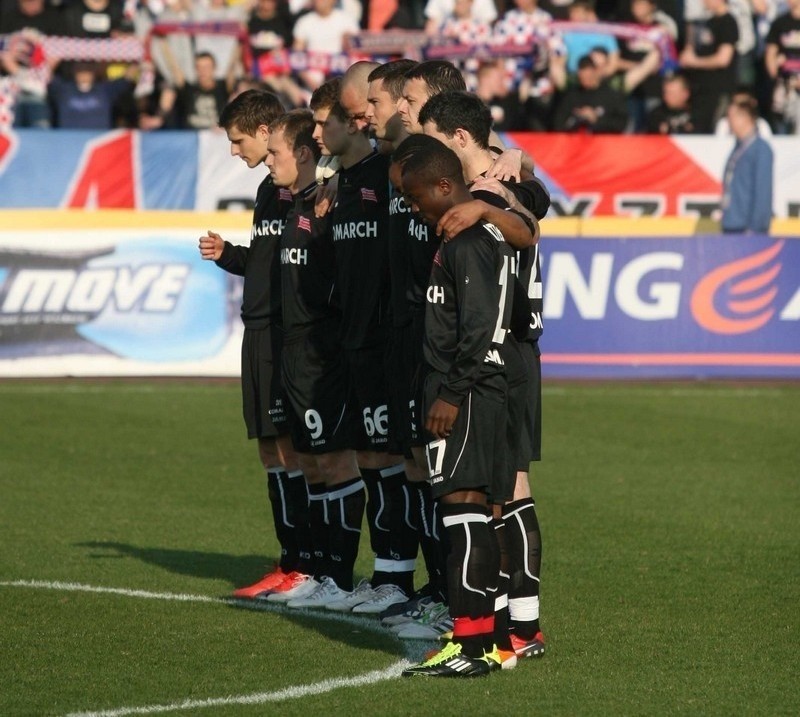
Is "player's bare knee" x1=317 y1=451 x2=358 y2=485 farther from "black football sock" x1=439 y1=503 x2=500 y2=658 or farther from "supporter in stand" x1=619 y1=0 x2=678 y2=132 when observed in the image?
"supporter in stand" x1=619 y1=0 x2=678 y2=132

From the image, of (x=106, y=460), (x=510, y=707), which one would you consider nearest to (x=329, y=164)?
(x=510, y=707)

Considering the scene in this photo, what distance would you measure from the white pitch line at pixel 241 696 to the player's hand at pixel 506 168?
202 centimetres

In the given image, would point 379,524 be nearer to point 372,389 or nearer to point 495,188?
point 372,389

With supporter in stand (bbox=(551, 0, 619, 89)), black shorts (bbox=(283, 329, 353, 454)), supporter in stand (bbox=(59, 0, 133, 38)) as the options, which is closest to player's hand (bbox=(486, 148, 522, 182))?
black shorts (bbox=(283, 329, 353, 454))

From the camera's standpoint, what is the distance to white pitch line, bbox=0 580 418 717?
19.1 ft

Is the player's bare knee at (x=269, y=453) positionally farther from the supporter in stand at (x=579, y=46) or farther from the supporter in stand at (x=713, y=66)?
the supporter in stand at (x=713, y=66)

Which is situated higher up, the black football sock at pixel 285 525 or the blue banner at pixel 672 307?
the black football sock at pixel 285 525

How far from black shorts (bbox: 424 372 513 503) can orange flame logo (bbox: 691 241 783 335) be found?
10.4 meters

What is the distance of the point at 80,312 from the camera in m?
16.0

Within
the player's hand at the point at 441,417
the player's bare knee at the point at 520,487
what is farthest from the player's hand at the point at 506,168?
the player's bare knee at the point at 520,487

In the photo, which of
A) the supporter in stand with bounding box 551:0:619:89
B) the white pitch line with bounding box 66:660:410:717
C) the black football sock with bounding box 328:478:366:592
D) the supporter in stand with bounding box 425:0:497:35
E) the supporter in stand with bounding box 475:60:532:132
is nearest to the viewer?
the white pitch line with bounding box 66:660:410:717

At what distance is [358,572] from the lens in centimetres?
871

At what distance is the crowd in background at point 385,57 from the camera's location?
20.5m

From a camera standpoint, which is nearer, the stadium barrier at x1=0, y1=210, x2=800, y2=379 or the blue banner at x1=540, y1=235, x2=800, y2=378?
the stadium barrier at x1=0, y1=210, x2=800, y2=379
